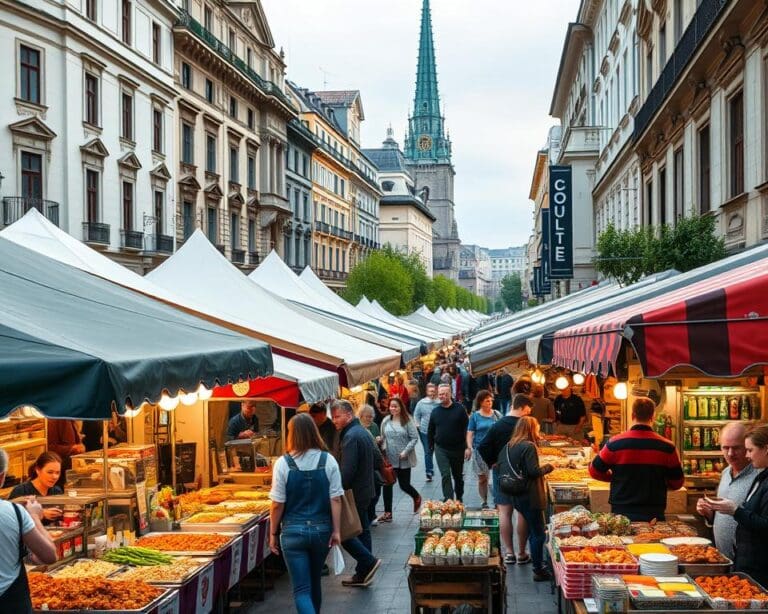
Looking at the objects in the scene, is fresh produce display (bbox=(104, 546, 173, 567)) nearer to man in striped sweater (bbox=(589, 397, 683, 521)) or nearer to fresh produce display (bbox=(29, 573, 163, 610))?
fresh produce display (bbox=(29, 573, 163, 610))

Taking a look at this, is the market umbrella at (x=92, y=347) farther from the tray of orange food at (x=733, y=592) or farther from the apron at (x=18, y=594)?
the tray of orange food at (x=733, y=592)

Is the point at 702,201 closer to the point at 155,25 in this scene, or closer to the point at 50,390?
the point at 50,390

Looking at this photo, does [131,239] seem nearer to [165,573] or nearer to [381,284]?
[381,284]

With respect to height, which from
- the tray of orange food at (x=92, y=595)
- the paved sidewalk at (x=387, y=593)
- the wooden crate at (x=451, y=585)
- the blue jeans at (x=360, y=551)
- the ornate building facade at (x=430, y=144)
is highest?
the ornate building facade at (x=430, y=144)

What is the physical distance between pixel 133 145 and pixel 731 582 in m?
31.7

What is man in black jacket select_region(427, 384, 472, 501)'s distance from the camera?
42.3 ft

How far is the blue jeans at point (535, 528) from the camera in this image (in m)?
9.60

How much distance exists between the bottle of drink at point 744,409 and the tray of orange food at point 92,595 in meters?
6.59

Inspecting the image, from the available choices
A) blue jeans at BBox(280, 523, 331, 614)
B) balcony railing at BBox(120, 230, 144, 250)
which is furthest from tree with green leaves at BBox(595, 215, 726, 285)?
balcony railing at BBox(120, 230, 144, 250)

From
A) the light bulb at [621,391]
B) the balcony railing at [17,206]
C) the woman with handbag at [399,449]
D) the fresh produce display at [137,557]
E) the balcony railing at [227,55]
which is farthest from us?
the balcony railing at [227,55]

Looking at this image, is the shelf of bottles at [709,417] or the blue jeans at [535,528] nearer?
the blue jeans at [535,528]

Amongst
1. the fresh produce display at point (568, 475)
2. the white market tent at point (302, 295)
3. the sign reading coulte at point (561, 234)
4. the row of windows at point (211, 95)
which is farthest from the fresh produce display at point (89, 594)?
the row of windows at point (211, 95)

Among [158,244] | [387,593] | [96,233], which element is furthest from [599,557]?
[158,244]

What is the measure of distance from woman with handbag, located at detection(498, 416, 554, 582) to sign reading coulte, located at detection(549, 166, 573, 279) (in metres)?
22.3
